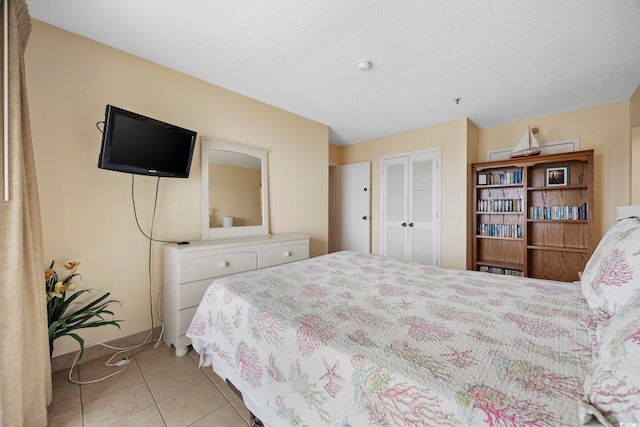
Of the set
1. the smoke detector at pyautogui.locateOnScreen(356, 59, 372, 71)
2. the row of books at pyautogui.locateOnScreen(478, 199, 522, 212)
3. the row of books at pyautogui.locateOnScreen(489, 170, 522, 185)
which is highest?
the smoke detector at pyautogui.locateOnScreen(356, 59, 372, 71)

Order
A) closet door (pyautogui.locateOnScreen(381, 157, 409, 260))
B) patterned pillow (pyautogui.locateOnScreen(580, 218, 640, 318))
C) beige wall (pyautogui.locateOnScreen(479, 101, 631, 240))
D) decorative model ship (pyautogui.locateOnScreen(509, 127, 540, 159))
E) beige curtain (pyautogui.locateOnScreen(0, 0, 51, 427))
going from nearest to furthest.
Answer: patterned pillow (pyautogui.locateOnScreen(580, 218, 640, 318))
beige curtain (pyautogui.locateOnScreen(0, 0, 51, 427))
beige wall (pyautogui.locateOnScreen(479, 101, 631, 240))
decorative model ship (pyautogui.locateOnScreen(509, 127, 540, 159))
closet door (pyautogui.locateOnScreen(381, 157, 409, 260))

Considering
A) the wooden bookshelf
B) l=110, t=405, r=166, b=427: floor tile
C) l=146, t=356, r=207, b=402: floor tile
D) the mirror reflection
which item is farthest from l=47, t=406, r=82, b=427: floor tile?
the wooden bookshelf

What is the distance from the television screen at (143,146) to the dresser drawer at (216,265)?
75 centimetres

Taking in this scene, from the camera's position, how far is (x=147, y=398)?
4.99ft

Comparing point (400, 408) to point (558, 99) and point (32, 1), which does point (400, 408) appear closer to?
point (32, 1)

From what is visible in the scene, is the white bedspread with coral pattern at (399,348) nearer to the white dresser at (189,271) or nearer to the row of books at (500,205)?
the white dresser at (189,271)

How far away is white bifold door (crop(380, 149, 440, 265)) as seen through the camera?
3.62 metres

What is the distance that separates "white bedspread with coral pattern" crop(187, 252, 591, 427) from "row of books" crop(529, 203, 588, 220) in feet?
7.16

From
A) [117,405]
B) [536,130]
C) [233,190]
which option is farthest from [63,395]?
[536,130]

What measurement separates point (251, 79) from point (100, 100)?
47.4 inches

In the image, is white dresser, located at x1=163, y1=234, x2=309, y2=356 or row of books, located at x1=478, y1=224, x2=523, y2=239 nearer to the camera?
white dresser, located at x1=163, y1=234, x2=309, y2=356

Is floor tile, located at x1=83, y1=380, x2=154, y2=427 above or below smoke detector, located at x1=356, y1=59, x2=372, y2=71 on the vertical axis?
below

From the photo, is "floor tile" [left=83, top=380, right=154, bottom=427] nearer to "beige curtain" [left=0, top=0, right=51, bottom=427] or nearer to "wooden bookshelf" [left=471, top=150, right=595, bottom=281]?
"beige curtain" [left=0, top=0, right=51, bottom=427]

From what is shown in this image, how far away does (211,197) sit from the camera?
2.49 metres
